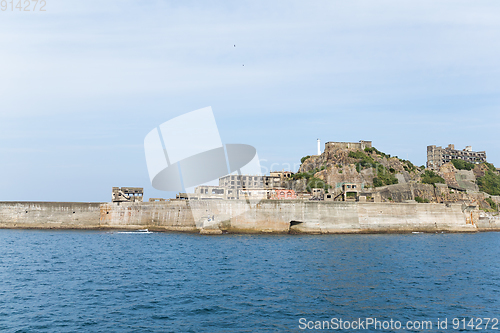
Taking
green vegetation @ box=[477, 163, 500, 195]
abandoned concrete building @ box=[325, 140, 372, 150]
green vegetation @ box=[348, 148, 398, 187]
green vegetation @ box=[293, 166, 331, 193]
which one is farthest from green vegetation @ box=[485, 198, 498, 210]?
green vegetation @ box=[293, 166, 331, 193]

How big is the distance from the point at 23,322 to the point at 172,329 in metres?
8.35

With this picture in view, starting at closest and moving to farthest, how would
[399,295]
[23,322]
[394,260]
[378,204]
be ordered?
[23,322] → [399,295] → [394,260] → [378,204]

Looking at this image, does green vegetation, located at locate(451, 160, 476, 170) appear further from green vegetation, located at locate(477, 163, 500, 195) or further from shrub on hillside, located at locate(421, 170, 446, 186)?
shrub on hillside, located at locate(421, 170, 446, 186)

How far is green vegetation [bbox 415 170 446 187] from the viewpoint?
11900 centimetres

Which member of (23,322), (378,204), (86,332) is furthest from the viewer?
(378,204)

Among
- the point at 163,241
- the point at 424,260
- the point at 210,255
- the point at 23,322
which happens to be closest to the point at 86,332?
the point at 23,322

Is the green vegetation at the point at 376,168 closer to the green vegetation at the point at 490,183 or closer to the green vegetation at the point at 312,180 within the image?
the green vegetation at the point at 312,180

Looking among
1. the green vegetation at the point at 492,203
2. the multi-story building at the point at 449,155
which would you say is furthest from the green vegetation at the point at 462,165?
the green vegetation at the point at 492,203

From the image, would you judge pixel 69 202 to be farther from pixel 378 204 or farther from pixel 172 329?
pixel 172 329

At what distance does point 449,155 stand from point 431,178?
4817 cm

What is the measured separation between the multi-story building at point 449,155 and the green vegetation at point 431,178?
32554 mm

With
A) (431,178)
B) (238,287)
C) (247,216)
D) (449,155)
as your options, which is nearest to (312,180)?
(431,178)

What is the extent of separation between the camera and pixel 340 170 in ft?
374

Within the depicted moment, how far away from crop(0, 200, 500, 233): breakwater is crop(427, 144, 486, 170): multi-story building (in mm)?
73449
